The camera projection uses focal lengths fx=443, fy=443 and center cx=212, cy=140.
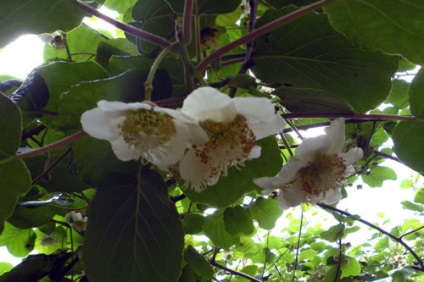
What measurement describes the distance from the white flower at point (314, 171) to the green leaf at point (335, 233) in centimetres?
90

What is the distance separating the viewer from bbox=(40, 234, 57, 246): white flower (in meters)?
1.43

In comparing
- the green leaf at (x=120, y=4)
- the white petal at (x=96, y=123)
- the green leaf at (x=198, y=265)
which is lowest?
the green leaf at (x=198, y=265)

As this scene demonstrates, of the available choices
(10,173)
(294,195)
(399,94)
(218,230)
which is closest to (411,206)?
(399,94)

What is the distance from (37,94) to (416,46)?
573mm

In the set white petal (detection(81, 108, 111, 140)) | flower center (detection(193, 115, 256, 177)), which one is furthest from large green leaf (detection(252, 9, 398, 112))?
white petal (detection(81, 108, 111, 140))

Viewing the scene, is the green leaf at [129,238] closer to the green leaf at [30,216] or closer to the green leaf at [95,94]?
the green leaf at [95,94]

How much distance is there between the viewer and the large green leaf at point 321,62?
0.71m

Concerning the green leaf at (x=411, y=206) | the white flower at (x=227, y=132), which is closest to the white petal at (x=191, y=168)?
the white flower at (x=227, y=132)

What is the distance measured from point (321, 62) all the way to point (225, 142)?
244 millimetres

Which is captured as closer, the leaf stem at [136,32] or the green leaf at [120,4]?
the leaf stem at [136,32]

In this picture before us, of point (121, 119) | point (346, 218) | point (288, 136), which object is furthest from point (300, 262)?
point (121, 119)

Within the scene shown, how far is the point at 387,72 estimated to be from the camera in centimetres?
71

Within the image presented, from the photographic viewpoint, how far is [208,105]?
515 millimetres

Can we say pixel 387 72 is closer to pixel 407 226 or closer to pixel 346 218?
pixel 346 218
